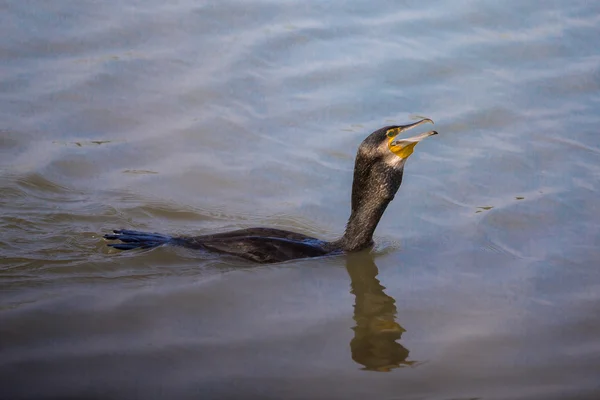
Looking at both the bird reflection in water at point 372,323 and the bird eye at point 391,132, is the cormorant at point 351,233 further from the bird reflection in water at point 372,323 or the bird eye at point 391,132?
the bird reflection in water at point 372,323

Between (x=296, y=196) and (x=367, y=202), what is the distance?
3.96ft

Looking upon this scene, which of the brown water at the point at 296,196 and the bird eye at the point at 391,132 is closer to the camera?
the brown water at the point at 296,196

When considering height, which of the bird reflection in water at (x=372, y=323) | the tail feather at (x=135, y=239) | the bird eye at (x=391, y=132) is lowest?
the bird reflection in water at (x=372, y=323)

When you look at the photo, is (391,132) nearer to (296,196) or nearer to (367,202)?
(367,202)

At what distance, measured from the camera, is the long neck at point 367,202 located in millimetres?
7480

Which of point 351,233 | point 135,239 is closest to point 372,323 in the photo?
point 351,233

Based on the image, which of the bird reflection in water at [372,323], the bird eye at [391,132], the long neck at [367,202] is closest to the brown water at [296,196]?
the bird reflection in water at [372,323]

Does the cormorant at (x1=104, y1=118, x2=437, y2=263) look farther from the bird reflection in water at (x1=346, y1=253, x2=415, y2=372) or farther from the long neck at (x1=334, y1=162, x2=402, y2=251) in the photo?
the bird reflection in water at (x1=346, y1=253, x2=415, y2=372)

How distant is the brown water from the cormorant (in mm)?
113

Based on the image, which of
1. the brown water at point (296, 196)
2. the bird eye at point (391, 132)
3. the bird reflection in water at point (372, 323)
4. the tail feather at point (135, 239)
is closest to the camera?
the brown water at point (296, 196)

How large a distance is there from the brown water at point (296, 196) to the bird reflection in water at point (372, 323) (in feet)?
0.06

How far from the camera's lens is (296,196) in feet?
28.5

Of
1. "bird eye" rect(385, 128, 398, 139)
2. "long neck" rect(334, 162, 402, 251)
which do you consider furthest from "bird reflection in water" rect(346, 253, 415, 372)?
"bird eye" rect(385, 128, 398, 139)

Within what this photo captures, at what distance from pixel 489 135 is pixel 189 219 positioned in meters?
3.21
